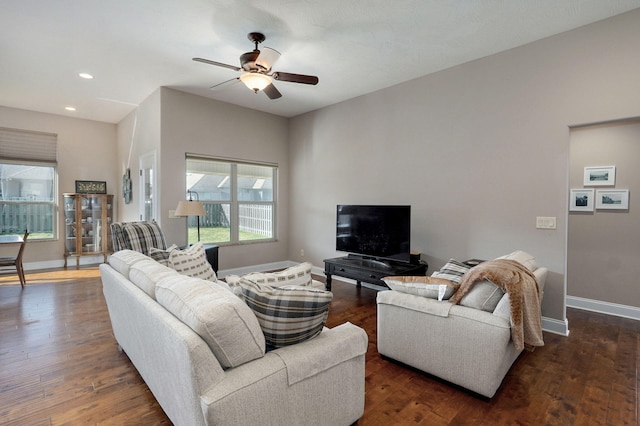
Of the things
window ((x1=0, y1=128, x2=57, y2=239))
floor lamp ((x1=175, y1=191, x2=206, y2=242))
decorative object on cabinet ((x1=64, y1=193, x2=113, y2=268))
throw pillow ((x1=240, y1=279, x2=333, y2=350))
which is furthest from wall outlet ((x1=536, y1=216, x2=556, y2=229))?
window ((x1=0, y1=128, x2=57, y2=239))

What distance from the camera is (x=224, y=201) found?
5.46 m

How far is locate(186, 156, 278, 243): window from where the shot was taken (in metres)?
5.17

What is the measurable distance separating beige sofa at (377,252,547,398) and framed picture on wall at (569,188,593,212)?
2.78 metres

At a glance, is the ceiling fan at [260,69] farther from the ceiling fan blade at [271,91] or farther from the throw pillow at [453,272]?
the throw pillow at [453,272]

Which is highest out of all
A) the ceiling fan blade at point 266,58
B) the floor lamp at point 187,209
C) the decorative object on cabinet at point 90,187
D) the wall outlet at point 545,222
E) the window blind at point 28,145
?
the ceiling fan blade at point 266,58

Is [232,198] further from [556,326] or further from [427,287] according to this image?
[556,326]

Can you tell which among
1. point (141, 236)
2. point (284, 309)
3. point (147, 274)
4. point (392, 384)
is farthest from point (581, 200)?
A: point (141, 236)

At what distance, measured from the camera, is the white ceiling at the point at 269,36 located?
2639mm

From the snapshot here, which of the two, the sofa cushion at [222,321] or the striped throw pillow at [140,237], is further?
the striped throw pillow at [140,237]

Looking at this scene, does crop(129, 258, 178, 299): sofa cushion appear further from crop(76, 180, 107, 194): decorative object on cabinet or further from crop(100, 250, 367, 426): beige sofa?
crop(76, 180, 107, 194): decorative object on cabinet

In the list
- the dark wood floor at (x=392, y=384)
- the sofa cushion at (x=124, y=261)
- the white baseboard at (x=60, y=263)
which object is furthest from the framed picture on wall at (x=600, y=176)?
the white baseboard at (x=60, y=263)

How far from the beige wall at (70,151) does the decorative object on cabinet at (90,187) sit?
0.15 meters

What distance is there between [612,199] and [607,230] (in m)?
0.38

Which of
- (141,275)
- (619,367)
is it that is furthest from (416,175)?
(141,275)
